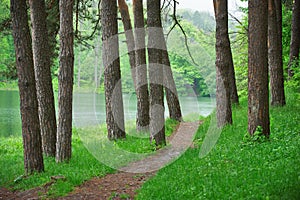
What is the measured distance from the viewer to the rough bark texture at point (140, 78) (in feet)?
53.2

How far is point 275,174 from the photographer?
22.3ft

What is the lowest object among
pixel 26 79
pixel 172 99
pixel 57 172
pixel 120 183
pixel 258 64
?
pixel 120 183

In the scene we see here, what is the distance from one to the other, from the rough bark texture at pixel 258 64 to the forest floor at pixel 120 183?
263 centimetres

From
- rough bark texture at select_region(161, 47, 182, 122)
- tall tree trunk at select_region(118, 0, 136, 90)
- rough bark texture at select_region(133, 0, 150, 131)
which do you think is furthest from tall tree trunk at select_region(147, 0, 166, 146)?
rough bark texture at select_region(161, 47, 182, 122)

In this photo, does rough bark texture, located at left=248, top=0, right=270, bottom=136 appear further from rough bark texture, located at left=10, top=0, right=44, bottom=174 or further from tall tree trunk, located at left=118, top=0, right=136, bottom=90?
tall tree trunk, located at left=118, top=0, right=136, bottom=90

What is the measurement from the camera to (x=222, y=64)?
1366 centimetres

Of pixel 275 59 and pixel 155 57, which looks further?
pixel 275 59

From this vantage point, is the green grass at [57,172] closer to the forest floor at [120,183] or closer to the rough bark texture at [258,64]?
the forest floor at [120,183]

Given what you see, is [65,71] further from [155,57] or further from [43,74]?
[155,57]

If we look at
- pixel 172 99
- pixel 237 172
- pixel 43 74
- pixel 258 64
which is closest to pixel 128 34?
pixel 172 99

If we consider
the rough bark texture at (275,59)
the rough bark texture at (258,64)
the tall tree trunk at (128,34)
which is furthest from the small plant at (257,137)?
the tall tree trunk at (128,34)

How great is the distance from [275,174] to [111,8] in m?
9.30

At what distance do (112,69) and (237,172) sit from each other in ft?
25.5

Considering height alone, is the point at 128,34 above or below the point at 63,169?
above
